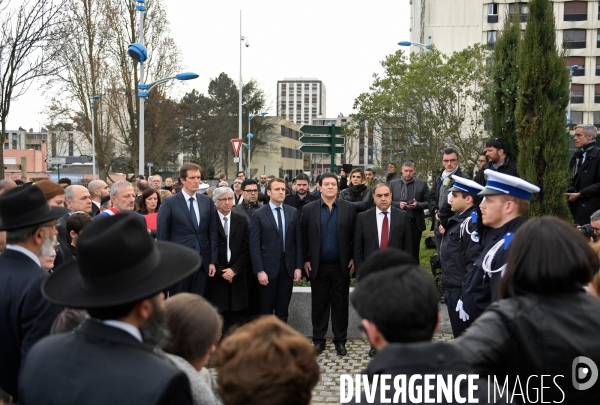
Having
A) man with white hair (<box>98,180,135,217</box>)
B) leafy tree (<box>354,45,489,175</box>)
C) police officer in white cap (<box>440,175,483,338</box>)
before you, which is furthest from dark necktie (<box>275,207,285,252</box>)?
leafy tree (<box>354,45,489,175</box>)

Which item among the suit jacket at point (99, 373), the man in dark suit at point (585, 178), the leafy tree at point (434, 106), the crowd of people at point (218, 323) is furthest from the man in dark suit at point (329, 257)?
the leafy tree at point (434, 106)

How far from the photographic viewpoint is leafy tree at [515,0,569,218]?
837cm

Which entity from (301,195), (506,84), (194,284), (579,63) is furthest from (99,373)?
(579,63)

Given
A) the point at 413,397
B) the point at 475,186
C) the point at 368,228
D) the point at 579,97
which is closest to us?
the point at 413,397

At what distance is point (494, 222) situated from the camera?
4273 mm

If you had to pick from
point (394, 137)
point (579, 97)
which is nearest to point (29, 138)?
point (579, 97)

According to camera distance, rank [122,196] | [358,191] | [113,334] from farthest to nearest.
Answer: [358,191]
[122,196]
[113,334]

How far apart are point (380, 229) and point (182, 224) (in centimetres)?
255

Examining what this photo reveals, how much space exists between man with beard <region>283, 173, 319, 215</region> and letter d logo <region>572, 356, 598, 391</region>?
771cm

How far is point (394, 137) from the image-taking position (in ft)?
72.3

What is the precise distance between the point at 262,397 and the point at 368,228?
5.82 meters

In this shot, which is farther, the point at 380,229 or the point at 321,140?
the point at 321,140

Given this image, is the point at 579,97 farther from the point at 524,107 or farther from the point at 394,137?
the point at 524,107

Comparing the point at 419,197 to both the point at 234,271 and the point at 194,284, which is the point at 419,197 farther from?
the point at 194,284
